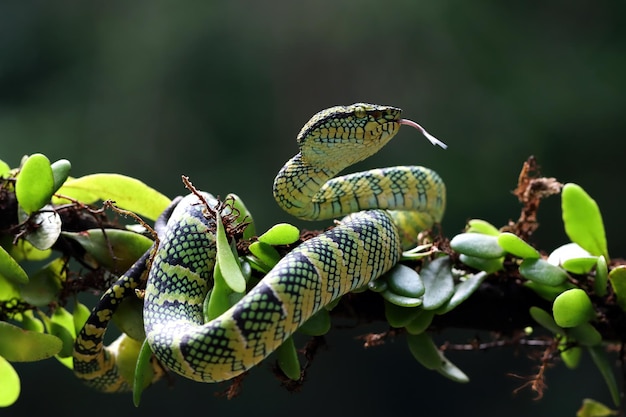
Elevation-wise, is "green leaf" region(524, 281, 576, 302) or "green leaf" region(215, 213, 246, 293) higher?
"green leaf" region(215, 213, 246, 293)

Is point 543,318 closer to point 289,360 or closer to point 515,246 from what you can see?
point 515,246

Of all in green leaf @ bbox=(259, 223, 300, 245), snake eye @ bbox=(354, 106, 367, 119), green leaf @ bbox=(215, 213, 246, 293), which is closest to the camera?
green leaf @ bbox=(215, 213, 246, 293)

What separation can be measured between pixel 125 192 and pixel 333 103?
2.28 metres

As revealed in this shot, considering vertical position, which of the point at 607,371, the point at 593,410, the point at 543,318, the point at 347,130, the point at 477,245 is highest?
the point at 347,130

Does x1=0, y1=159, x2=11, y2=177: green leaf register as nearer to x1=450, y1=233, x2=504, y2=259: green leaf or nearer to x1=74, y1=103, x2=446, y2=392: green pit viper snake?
x1=74, y1=103, x2=446, y2=392: green pit viper snake

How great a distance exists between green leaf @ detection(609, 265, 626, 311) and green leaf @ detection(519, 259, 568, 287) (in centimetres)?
7

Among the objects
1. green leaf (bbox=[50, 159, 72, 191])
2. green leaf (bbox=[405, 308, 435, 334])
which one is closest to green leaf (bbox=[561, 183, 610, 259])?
A: green leaf (bbox=[405, 308, 435, 334])

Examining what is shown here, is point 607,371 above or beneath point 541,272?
beneath

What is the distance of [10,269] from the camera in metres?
0.93

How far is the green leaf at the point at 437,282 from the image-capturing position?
0.96 metres

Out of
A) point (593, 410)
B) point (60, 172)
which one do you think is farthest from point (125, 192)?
point (593, 410)

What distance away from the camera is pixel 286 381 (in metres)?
0.89

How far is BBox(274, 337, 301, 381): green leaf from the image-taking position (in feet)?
2.79

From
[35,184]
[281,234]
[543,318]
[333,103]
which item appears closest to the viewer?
[281,234]
